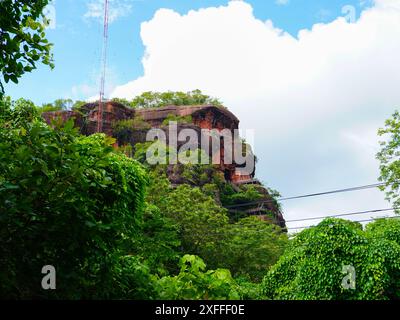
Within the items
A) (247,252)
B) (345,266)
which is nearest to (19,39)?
(345,266)

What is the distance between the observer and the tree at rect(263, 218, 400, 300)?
10.6m

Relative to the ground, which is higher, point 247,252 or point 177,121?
point 177,121

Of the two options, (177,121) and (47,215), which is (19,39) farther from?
(177,121)

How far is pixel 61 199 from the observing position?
3.47 metres

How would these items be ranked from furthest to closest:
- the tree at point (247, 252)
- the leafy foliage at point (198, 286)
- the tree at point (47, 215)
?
1. the tree at point (247, 252)
2. the leafy foliage at point (198, 286)
3. the tree at point (47, 215)

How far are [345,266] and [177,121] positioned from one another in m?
27.0

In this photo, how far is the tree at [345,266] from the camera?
10.6 m

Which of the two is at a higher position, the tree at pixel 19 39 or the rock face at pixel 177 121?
the rock face at pixel 177 121

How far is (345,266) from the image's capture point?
36.0 ft

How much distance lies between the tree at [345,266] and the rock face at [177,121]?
20.1m

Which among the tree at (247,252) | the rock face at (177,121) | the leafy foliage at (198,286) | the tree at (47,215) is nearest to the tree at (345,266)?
the leafy foliage at (198,286)

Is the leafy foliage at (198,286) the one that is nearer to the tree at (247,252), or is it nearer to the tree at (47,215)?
the tree at (47,215)

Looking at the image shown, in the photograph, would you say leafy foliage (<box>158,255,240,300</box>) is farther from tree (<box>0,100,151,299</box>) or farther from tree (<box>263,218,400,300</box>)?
tree (<box>263,218,400,300</box>)
